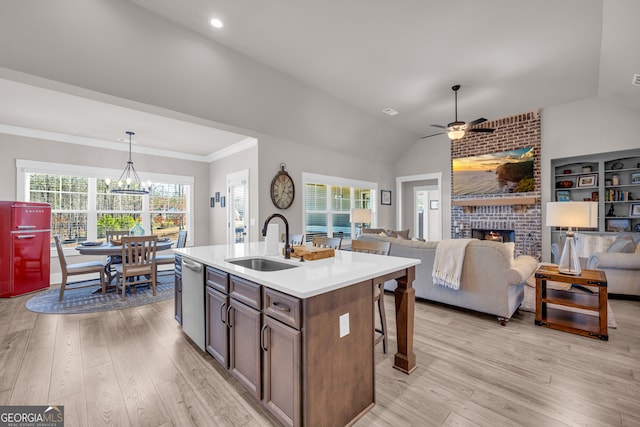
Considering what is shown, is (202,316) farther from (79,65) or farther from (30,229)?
(30,229)

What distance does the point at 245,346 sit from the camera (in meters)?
1.84

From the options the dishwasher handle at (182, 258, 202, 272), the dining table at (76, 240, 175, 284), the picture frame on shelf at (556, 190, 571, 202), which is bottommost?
the dining table at (76, 240, 175, 284)

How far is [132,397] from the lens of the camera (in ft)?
6.18

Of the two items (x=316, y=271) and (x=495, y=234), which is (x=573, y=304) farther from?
(x=495, y=234)

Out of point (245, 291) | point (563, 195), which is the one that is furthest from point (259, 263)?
point (563, 195)

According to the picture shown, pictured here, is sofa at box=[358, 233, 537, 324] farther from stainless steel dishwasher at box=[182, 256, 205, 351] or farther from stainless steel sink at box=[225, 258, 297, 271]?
stainless steel dishwasher at box=[182, 256, 205, 351]

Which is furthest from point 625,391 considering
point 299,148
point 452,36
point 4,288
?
point 4,288

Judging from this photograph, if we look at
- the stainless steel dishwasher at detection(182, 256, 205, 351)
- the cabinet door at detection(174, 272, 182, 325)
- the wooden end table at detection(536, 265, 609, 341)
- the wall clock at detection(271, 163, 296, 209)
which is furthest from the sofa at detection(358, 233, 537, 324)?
the cabinet door at detection(174, 272, 182, 325)

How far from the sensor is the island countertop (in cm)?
144

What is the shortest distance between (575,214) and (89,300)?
6247 millimetres

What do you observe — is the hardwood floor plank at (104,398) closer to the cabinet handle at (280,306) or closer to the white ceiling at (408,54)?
the cabinet handle at (280,306)

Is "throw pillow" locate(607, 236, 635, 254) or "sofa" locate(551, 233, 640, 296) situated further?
"throw pillow" locate(607, 236, 635, 254)

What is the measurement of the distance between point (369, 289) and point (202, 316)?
4.89ft

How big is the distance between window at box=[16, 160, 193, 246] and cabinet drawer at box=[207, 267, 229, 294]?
4961mm
